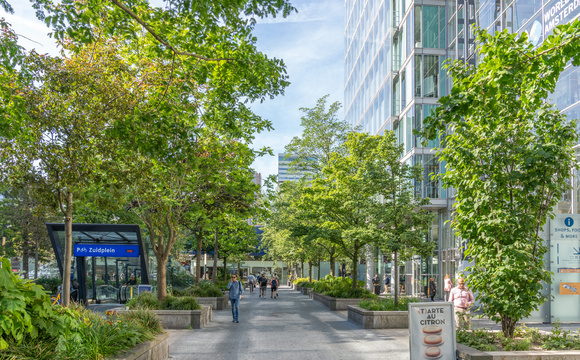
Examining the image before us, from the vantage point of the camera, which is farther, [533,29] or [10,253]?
[10,253]

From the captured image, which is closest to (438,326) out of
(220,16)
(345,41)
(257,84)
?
(257,84)

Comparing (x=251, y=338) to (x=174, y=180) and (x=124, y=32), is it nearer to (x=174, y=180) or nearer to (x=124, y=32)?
(x=174, y=180)

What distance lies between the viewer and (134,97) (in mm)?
11953

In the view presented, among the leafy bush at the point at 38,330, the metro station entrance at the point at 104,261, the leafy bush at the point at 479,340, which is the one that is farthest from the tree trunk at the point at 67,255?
the leafy bush at the point at 479,340

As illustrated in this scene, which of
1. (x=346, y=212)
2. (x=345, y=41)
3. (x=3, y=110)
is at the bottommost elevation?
(x=346, y=212)

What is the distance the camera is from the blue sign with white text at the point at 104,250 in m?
22.5

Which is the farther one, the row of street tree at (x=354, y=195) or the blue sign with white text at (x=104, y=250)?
the blue sign with white text at (x=104, y=250)

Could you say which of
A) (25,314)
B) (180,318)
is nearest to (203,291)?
(180,318)

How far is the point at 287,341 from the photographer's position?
1333 cm

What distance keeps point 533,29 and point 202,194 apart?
14152 millimetres

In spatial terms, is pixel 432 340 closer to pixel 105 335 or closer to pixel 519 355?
pixel 519 355

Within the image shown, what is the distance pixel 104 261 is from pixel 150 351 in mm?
18455

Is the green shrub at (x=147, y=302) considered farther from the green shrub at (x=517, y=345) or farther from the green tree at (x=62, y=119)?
the green shrub at (x=517, y=345)

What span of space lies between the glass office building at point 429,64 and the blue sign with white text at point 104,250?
12693 millimetres
